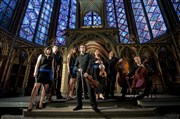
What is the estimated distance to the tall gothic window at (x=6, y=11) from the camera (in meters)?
9.21

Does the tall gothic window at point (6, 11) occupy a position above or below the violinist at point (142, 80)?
above

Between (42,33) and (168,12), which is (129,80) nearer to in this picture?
(168,12)

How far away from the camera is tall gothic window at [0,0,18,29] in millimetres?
9214

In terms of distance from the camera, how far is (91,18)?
1207 cm

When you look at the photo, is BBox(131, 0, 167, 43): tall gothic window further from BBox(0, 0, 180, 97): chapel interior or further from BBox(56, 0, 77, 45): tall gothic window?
BBox(56, 0, 77, 45): tall gothic window

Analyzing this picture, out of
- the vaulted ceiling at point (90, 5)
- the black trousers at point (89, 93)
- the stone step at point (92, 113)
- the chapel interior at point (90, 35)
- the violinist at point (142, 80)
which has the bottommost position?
the stone step at point (92, 113)

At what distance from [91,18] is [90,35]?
519 centimetres

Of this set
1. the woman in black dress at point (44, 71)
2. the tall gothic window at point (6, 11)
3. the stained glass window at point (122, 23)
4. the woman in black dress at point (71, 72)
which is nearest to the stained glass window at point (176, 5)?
the stained glass window at point (122, 23)

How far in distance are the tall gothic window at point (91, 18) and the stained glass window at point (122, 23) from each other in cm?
251

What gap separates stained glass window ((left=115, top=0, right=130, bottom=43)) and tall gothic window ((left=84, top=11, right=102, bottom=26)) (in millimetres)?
2509

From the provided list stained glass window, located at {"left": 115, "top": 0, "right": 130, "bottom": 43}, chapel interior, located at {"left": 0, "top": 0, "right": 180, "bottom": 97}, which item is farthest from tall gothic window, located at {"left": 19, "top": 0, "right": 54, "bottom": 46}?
stained glass window, located at {"left": 115, "top": 0, "right": 130, "bottom": 43}

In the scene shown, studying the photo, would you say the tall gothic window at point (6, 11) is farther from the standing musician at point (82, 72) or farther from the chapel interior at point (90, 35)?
the standing musician at point (82, 72)

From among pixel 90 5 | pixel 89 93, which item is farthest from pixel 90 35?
pixel 90 5

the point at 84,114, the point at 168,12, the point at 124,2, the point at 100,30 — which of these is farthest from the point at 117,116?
the point at 124,2
